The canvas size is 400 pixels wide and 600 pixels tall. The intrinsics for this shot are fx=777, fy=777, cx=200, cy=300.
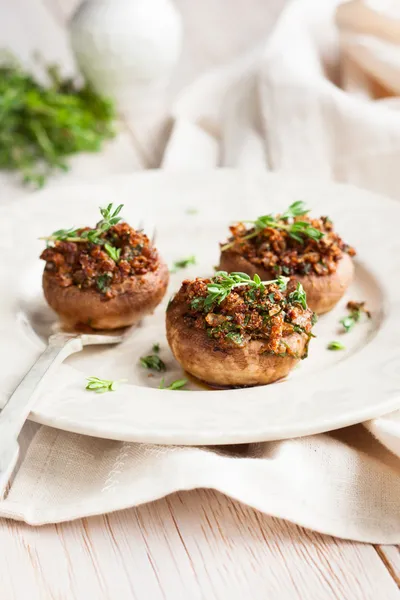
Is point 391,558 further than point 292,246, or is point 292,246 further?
point 292,246

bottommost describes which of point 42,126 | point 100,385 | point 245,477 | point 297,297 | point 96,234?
point 42,126

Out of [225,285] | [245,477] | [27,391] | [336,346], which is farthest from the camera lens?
[336,346]

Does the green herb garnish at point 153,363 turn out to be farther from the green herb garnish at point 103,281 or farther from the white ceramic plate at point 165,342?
the green herb garnish at point 103,281

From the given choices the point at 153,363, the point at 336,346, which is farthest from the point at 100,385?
the point at 336,346

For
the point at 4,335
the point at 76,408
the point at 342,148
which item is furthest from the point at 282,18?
the point at 76,408

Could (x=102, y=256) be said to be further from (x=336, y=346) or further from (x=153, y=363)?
(x=336, y=346)

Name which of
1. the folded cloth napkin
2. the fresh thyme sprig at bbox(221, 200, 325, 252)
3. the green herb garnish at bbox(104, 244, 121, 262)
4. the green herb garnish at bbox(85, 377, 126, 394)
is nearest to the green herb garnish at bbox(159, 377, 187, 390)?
the green herb garnish at bbox(85, 377, 126, 394)

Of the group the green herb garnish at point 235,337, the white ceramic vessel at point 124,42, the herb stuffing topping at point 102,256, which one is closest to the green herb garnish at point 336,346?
the green herb garnish at point 235,337

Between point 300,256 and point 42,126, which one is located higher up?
point 300,256
